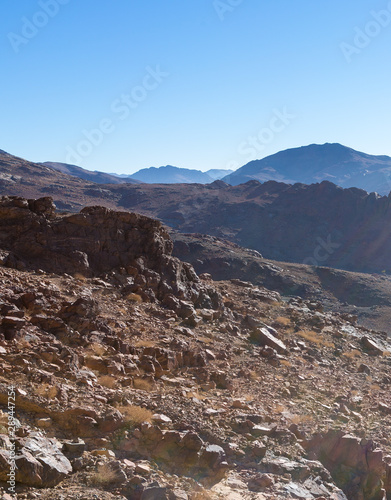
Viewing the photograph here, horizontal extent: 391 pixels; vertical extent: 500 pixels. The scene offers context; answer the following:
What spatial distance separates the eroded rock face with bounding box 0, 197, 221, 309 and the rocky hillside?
0.05 meters

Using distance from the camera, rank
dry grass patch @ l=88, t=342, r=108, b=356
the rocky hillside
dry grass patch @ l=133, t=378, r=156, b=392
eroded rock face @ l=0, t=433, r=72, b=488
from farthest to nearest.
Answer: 1. dry grass patch @ l=88, t=342, r=108, b=356
2. dry grass patch @ l=133, t=378, r=156, b=392
3. the rocky hillside
4. eroded rock face @ l=0, t=433, r=72, b=488

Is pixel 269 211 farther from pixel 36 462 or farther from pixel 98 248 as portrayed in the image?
pixel 36 462

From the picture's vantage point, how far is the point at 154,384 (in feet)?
28.2

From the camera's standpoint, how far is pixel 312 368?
44.6 feet

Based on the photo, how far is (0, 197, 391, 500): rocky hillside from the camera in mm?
5926

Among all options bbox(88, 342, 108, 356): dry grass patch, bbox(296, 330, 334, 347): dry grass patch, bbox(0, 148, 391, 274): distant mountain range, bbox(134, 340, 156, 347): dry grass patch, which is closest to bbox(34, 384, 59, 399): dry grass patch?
bbox(88, 342, 108, 356): dry grass patch

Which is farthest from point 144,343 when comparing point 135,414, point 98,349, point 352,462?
point 352,462

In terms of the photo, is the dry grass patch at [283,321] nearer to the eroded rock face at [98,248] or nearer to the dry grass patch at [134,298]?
the eroded rock face at [98,248]

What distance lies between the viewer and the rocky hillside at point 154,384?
5.93 metres

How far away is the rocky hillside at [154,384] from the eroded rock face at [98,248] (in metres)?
0.05

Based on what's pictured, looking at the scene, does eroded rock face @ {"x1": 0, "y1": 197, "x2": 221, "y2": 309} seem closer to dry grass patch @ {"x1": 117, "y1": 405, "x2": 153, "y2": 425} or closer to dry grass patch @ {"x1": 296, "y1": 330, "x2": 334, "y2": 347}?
dry grass patch @ {"x1": 296, "y1": 330, "x2": 334, "y2": 347}

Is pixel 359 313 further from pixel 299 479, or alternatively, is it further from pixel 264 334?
pixel 299 479

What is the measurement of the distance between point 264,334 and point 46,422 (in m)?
9.68

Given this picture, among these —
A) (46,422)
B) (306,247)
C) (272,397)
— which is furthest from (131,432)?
(306,247)
